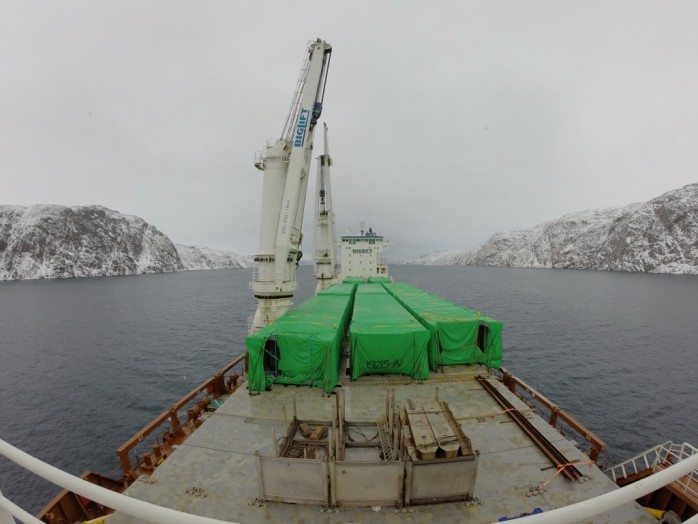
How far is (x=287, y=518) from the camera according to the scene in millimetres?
8047

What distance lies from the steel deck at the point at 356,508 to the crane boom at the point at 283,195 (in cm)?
1087

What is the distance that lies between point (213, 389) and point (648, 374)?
38.4m

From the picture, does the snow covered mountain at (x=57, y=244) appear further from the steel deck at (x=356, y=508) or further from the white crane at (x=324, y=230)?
the steel deck at (x=356, y=508)

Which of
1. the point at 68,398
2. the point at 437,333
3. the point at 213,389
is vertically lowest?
the point at 68,398

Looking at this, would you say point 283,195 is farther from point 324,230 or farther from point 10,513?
point 324,230

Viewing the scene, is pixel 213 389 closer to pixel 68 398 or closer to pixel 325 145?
pixel 68 398

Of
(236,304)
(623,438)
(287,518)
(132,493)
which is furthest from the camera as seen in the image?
(236,304)

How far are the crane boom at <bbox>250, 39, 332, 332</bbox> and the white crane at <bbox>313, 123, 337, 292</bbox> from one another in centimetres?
2724

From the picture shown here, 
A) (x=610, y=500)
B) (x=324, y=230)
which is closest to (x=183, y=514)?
(x=610, y=500)

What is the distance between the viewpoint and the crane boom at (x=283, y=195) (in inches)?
953

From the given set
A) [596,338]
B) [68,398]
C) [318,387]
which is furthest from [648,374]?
[68,398]

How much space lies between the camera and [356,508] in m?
8.29

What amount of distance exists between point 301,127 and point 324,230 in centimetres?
3220

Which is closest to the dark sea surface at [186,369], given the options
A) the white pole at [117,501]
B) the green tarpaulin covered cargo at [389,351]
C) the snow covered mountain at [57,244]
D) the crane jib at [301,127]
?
the green tarpaulin covered cargo at [389,351]
